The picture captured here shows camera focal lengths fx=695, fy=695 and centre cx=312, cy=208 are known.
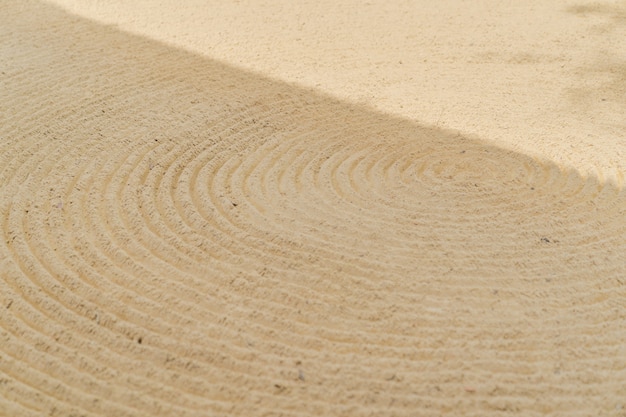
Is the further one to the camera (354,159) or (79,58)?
(79,58)

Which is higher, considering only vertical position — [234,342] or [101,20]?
[101,20]

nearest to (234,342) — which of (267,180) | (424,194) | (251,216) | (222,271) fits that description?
(222,271)

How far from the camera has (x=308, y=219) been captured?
3863mm

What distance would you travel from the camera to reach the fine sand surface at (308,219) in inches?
114

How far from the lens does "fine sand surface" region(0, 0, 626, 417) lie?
114 inches

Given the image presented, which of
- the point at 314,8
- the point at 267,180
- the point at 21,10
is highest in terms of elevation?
the point at 21,10

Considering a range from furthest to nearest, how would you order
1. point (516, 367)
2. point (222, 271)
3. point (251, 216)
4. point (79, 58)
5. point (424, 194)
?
point (79, 58) < point (424, 194) < point (251, 216) < point (222, 271) < point (516, 367)

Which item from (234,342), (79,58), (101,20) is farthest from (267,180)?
(101,20)

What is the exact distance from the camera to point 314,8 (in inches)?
269

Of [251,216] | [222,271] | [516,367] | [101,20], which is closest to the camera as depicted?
[516,367]

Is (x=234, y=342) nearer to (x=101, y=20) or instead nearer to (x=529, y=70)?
(x=529, y=70)

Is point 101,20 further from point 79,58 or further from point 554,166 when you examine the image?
point 554,166

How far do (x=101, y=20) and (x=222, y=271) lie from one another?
3.88 m

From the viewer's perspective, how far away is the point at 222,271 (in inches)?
136
